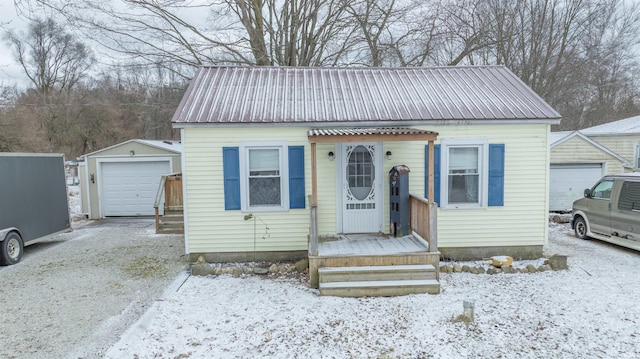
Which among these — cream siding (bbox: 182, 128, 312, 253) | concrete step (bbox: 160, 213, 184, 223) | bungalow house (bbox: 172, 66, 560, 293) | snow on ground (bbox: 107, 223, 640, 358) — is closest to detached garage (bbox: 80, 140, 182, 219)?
concrete step (bbox: 160, 213, 184, 223)

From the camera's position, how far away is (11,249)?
7848 millimetres

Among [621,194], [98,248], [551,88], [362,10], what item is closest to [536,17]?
[551,88]

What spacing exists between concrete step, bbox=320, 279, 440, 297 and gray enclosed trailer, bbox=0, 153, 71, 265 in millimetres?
6860

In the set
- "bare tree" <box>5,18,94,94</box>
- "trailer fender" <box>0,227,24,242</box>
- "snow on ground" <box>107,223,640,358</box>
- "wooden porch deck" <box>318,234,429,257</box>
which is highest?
"bare tree" <box>5,18,94,94</box>

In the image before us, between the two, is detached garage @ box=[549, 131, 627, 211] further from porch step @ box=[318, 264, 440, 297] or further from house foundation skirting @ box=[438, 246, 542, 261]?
porch step @ box=[318, 264, 440, 297]

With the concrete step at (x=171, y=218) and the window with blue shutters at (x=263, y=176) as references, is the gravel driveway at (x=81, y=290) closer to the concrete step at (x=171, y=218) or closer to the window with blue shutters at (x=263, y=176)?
the concrete step at (x=171, y=218)

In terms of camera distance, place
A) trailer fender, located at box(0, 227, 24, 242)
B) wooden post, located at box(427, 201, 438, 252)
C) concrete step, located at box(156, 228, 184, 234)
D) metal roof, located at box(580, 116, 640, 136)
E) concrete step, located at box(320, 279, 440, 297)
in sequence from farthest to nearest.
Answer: metal roof, located at box(580, 116, 640, 136)
concrete step, located at box(156, 228, 184, 234)
trailer fender, located at box(0, 227, 24, 242)
wooden post, located at box(427, 201, 438, 252)
concrete step, located at box(320, 279, 440, 297)

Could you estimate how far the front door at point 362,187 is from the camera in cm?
754

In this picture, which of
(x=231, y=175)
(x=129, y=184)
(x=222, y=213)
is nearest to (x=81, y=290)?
(x=222, y=213)

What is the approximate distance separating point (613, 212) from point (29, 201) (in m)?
13.3

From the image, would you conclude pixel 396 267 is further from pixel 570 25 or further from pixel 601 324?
pixel 570 25

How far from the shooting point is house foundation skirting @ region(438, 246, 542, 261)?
298 inches

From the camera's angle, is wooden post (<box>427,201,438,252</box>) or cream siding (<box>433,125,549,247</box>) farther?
cream siding (<box>433,125,549,247</box>)

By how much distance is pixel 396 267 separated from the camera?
5.97 metres
